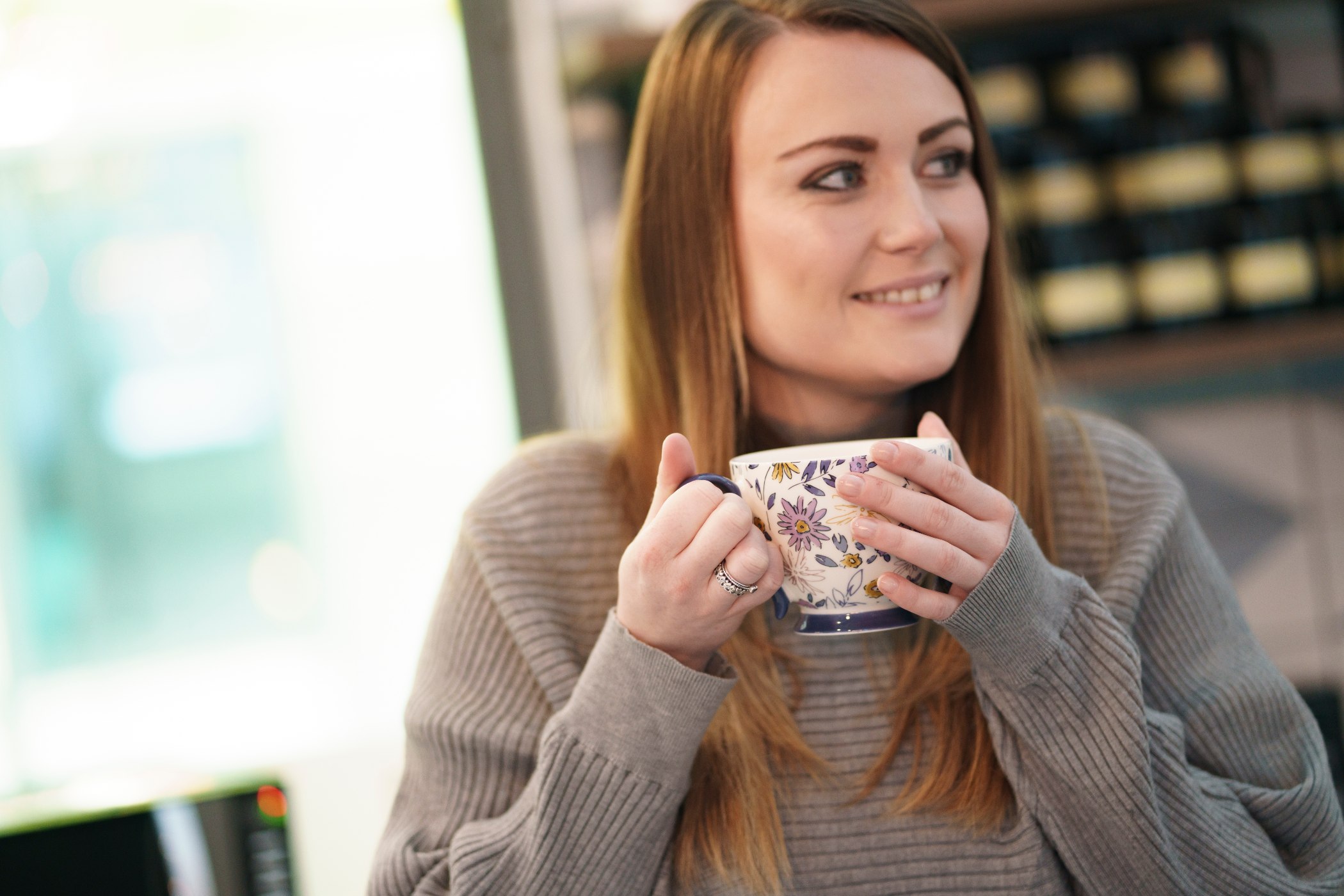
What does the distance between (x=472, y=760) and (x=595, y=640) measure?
14cm

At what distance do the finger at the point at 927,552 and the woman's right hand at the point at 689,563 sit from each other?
7 cm

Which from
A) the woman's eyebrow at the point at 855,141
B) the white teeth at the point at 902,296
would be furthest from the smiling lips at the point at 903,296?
the woman's eyebrow at the point at 855,141

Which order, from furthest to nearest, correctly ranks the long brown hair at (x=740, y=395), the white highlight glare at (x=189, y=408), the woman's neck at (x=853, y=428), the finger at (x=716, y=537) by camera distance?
the white highlight glare at (x=189, y=408)
the woman's neck at (x=853, y=428)
the long brown hair at (x=740, y=395)
the finger at (x=716, y=537)

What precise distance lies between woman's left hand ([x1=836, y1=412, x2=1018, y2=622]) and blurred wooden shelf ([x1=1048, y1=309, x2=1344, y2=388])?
0.90 metres

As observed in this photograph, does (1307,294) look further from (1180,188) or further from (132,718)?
(132,718)

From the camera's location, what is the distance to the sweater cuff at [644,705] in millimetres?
698

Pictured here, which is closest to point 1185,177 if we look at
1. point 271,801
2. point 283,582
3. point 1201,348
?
point 1201,348

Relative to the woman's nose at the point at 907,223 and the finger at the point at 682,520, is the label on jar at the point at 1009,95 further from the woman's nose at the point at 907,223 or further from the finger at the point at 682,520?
the finger at the point at 682,520

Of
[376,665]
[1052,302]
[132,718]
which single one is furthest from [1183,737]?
[132,718]

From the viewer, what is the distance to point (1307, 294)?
5.02ft

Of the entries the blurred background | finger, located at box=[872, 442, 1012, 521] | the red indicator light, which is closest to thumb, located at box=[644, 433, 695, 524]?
finger, located at box=[872, 442, 1012, 521]

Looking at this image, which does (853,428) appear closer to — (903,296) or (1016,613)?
(903,296)

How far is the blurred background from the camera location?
174cm

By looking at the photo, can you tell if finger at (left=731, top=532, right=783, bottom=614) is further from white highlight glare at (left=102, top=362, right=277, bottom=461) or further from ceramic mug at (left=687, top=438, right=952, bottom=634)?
white highlight glare at (left=102, top=362, right=277, bottom=461)
